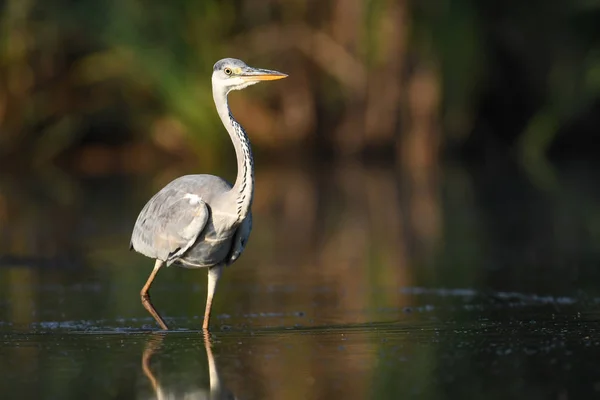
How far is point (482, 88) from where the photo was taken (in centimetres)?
2205

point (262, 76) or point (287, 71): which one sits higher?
point (287, 71)

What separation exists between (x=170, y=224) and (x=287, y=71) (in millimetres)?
12897

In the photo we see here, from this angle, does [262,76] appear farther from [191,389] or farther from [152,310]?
[191,389]

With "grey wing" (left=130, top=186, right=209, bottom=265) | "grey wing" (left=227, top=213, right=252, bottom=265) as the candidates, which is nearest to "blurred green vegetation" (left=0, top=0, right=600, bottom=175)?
"grey wing" (left=130, top=186, right=209, bottom=265)

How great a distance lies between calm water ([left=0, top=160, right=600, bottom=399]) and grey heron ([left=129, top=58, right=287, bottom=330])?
0.42 metres

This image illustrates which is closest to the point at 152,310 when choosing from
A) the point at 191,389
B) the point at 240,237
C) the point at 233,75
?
the point at 240,237

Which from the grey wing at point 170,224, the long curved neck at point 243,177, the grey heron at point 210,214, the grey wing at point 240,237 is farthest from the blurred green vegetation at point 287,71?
the long curved neck at point 243,177

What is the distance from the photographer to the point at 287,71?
20875 millimetres

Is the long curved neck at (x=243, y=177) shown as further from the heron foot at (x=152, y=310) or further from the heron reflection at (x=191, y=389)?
the heron reflection at (x=191, y=389)

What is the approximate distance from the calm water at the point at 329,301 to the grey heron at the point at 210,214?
16.5 inches

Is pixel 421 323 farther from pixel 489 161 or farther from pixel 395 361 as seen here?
pixel 489 161

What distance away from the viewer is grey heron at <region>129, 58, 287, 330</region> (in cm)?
791

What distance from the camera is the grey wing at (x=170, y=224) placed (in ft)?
26.3

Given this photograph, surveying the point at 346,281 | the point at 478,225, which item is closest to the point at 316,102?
the point at 478,225
